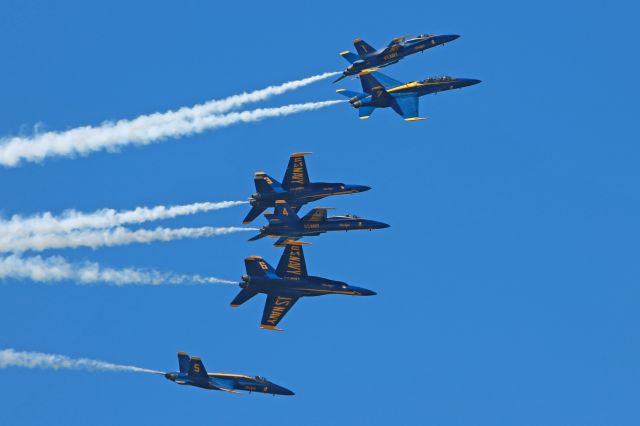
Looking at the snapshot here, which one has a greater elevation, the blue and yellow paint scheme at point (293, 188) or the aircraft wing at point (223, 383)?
the blue and yellow paint scheme at point (293, 188)

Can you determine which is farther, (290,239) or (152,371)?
(290,239)

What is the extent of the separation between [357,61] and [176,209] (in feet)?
70.2

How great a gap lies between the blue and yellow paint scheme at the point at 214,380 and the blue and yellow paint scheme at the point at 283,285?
15.5ft

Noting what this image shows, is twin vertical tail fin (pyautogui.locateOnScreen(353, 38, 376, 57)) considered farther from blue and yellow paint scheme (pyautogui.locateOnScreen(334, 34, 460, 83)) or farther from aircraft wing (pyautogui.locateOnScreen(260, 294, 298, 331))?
aircraft wing (pyautogui.locateOnScreen(260, 294, 298, 331))

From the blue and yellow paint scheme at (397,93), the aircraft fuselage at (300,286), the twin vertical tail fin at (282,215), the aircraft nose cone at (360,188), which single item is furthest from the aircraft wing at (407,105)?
the aircraft fuselage at (300,286)

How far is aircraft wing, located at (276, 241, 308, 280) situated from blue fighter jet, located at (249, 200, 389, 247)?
2836mm

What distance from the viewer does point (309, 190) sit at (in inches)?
4382

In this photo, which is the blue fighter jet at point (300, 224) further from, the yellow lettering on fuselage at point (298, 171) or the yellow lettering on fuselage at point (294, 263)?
the yellow lettering on fuselage at point (294, 263)

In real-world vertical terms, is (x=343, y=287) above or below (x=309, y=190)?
below

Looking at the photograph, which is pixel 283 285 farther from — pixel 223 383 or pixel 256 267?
pixel 223 383

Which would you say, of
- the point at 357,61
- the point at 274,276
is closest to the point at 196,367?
the point at 274,276

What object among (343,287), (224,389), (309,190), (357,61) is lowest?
(224,389)

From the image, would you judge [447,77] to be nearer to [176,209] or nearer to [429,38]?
[429,38]

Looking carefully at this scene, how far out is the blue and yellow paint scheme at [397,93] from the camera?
11712 centimetres
